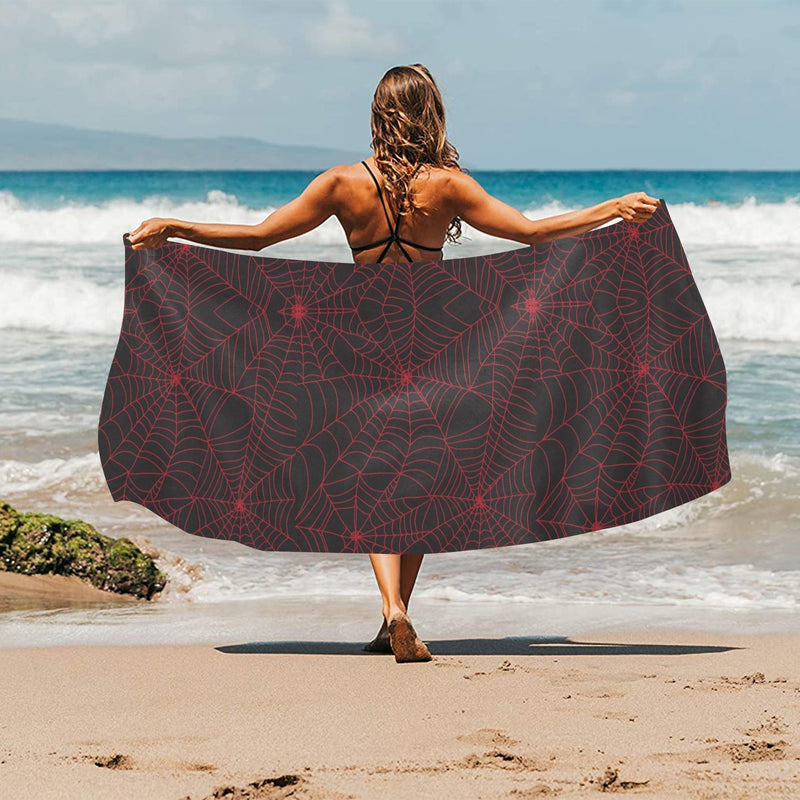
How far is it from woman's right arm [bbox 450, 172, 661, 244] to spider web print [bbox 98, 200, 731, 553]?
0.26 ft

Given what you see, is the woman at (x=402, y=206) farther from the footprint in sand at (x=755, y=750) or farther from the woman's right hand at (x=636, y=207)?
the footprint in sand at (x=755, y=750)

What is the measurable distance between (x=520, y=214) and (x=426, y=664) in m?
1.44

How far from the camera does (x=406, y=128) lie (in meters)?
3.72

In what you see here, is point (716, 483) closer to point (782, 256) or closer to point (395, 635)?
point (395, 635)

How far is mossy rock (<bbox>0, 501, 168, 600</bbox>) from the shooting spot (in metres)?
5.14

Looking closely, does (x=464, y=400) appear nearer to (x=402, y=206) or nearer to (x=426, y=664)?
(x=402, y=206)

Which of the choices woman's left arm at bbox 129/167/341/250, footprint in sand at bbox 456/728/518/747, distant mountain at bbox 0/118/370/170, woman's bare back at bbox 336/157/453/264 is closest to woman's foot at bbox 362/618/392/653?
footprint in sand at bbox 456/728/518/747

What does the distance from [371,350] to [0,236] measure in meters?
27.8

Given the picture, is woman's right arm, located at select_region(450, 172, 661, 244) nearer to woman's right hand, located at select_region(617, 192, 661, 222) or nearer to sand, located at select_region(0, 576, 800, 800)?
woman's right hand, located at select_region(617, 192, 661, 222)

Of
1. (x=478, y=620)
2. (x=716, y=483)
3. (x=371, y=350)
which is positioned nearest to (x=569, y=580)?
(x=478, y=620)

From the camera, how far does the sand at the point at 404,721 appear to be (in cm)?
266

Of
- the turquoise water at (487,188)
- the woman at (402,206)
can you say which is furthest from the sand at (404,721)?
the turquoise water at (487,188)

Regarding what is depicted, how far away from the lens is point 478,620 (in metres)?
4.65

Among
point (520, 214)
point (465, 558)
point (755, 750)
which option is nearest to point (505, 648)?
point (755, 750)
